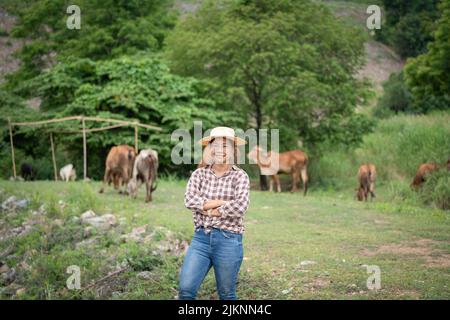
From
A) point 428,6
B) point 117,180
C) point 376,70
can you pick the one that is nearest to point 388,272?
point 117,180

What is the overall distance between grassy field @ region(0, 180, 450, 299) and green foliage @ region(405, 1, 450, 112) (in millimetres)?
8815

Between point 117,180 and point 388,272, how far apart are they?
957cm

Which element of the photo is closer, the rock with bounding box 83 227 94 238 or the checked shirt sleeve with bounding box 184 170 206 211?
the checked shirt sleeve with bounding box 184 170 206 211

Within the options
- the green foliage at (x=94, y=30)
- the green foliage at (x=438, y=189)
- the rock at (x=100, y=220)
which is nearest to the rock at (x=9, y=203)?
the rock at (x=100, y=220)

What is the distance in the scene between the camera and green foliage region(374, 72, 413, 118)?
31469 millimetres

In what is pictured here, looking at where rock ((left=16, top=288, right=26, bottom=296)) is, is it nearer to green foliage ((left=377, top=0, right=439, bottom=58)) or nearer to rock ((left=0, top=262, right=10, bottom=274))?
rock ((left=0, top=262, right=10, bottom=274))

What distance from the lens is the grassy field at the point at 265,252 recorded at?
686 centimetres

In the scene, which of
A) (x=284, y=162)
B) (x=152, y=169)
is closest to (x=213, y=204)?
(x=152, y=169)

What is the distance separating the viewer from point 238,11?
20797 mm

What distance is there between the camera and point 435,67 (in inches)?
816

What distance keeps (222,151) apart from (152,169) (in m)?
8.28

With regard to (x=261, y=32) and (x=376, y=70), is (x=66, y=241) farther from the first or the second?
(x=376, y=70)

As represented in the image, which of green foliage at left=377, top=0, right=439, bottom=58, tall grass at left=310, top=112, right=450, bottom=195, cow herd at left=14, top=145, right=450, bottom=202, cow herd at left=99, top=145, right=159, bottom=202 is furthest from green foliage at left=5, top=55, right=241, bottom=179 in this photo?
green foliage at left=377, top=0, right=439, bottom=58

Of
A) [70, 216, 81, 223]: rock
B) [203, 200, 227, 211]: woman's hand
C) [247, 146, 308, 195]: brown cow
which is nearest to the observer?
[203, 200, 227, 211]: woman's hand
